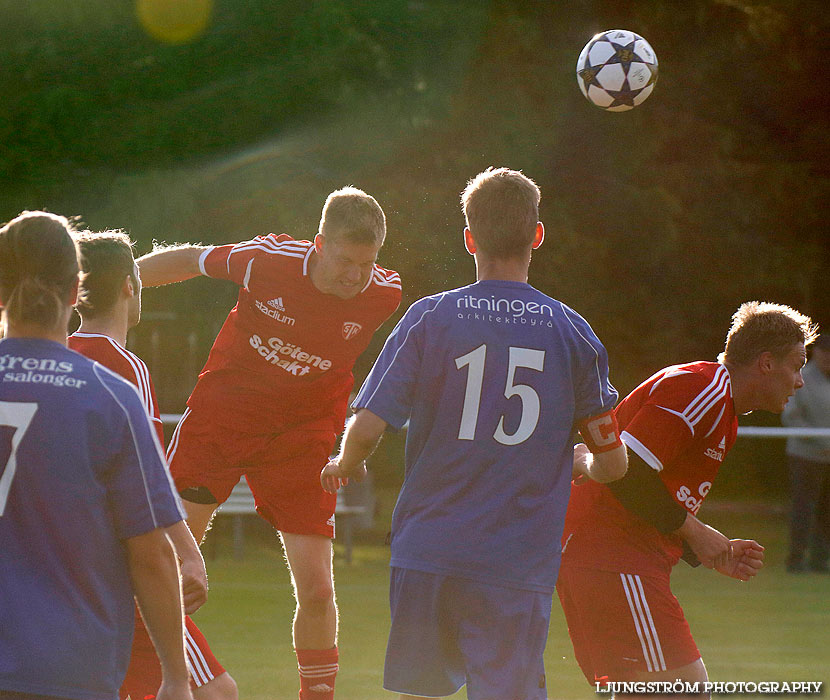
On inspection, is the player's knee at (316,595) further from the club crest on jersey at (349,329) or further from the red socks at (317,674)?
the club crest on jersey at (349,329)

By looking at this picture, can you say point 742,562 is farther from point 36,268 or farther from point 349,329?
point 36,268

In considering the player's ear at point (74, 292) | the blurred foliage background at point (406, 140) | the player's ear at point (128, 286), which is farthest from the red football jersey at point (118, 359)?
the blurred foliage background at point (406, 140)

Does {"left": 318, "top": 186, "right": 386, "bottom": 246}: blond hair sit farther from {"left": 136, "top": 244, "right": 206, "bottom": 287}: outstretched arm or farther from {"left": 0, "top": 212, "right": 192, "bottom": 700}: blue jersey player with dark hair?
{"left": 0, "top": 212, "right": 192, "bottom": 700}: blue jersey player with dark hair

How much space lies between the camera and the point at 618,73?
880 cm

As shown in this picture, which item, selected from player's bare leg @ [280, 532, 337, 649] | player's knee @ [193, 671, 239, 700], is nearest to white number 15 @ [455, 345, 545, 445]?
player's knee @ [193, 671, 239, 700]

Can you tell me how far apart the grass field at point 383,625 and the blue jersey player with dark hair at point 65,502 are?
388 centimetres

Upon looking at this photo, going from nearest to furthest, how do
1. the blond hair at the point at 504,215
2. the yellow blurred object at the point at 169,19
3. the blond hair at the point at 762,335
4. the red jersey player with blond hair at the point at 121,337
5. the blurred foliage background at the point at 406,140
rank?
1. the red jersey player with blond hair at the point at 121,337
2. the blond hair at the point at 504,215
3. the blond hair at the point at 762,335
4. the blurred foliage background at the point at 406,140
5. the yellow blurred object at the point at 169,19

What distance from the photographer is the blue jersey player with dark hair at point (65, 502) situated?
2.68 m

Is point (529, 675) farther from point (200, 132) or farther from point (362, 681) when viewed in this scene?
point (200, 132)

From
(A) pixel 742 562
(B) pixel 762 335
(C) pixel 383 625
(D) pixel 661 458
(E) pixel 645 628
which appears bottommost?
(C) pixel 383 625

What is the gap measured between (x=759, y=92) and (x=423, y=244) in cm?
619

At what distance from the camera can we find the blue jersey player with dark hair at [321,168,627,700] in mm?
3730

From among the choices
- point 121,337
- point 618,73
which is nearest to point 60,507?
point 121,337

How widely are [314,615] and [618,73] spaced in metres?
4.72
